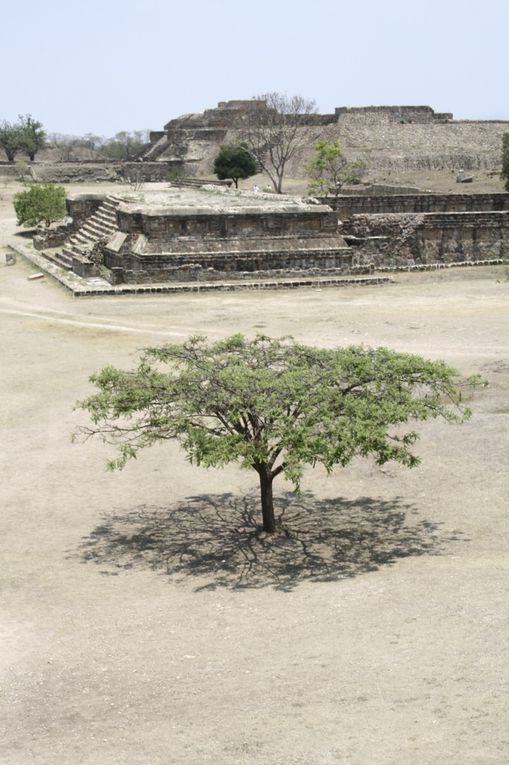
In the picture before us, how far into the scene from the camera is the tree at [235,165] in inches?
1854

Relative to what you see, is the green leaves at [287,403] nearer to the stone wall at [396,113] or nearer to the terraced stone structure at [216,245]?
the terraced stone structure at [216,245]

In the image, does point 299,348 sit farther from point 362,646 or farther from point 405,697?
point 405,697

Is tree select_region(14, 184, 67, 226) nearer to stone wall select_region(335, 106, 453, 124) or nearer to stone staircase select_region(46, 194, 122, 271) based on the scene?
stone staircase select_region(46, 194, 122, 271)

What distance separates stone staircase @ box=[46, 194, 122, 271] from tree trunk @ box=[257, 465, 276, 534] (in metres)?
15.2

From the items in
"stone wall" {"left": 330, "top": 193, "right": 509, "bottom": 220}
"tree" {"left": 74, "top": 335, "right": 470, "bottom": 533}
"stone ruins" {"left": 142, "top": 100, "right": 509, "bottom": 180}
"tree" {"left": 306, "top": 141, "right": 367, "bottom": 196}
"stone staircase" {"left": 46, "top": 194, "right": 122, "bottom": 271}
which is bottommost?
"tree" {"left": 74, "top": 335, "right": 470, "bottom": 533}

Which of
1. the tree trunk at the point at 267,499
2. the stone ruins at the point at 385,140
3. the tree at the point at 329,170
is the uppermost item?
the stone ruins at the point at 385,140

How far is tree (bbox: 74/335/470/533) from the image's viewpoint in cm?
782

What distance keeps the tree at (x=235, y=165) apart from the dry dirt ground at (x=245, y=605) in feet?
114

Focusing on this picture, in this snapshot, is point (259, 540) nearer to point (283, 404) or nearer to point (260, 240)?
point (283, 404)

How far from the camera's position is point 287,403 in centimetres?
805

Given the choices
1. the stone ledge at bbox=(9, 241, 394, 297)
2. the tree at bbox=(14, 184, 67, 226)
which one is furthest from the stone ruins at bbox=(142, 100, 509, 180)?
the stone ledge at bbox=(9, 241, 394, 297)

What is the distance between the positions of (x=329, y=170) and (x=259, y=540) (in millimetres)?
37003

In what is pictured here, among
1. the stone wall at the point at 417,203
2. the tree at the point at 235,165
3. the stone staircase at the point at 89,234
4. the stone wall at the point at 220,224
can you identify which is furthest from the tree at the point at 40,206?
the tree at the point at 235,165

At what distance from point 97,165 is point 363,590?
53465 millimetres
